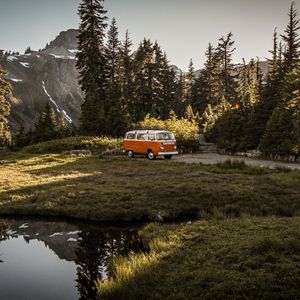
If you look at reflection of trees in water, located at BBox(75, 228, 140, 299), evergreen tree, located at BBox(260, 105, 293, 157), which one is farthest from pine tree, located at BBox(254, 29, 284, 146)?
reflection of trees in water, located at BBox(75, 228, 140, 299)

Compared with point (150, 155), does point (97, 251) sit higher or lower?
lower

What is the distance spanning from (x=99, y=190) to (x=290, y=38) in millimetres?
39699

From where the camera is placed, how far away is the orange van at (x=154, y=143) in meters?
29.4

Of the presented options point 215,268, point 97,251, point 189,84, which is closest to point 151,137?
point 97,251

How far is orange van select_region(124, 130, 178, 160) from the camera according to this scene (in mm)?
29375

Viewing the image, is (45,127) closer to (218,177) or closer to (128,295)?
(218,177)

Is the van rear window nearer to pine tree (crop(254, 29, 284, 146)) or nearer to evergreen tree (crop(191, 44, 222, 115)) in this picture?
pine tree (crop(254, 29, 284, 146))

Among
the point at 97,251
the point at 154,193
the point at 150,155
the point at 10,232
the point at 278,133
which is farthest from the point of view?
the point at 278,133

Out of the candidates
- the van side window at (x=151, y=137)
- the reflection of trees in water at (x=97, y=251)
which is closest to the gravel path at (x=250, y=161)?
the van side window at (x=151, y=137)

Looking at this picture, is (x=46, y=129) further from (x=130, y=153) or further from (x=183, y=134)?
(x=130, y=153)

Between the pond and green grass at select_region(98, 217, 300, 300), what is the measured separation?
1.13m

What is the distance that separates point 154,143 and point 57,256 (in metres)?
18.8

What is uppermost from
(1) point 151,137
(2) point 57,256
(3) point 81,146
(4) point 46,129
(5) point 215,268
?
(4) point 46,129

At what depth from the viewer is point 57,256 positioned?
11.5 m
